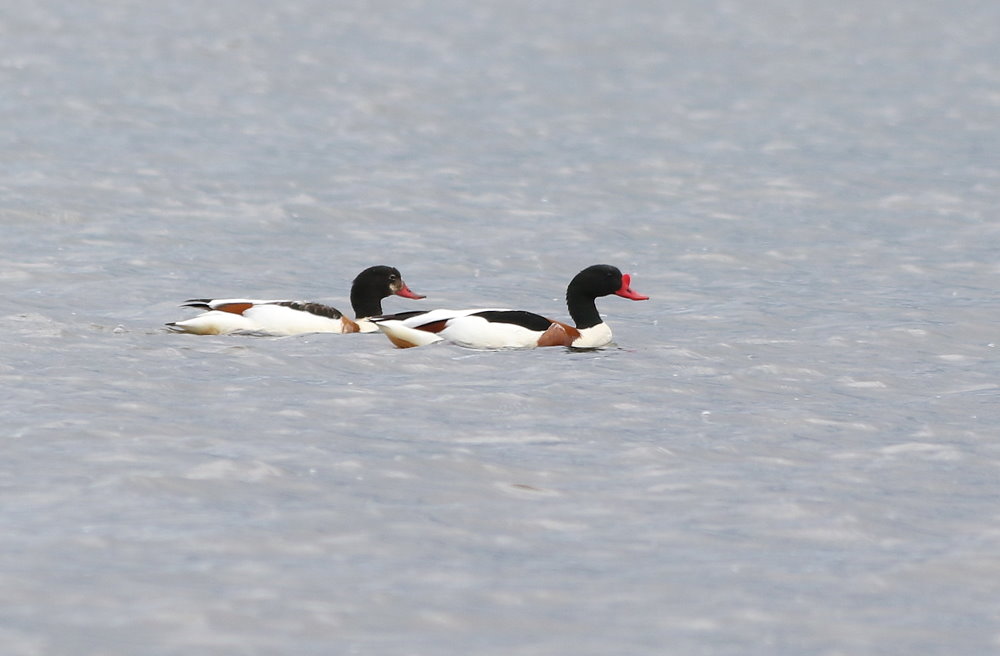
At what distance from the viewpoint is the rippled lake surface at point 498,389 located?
353 inches

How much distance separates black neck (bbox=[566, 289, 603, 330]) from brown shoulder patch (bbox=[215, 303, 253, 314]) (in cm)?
315

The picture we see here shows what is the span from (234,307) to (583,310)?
338 centimetres

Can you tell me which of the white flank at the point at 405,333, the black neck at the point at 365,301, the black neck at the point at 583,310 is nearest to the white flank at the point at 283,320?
the white flank at the point at 405,333

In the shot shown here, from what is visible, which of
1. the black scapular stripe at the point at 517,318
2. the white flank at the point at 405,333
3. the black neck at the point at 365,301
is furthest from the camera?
the black neck at the point at 365,301

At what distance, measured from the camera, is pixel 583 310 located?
672 inches

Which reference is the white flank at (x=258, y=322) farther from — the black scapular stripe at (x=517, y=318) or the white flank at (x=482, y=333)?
the black scapular stripe at (x=517, y=318)

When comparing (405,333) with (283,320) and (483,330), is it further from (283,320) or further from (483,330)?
(283,320)

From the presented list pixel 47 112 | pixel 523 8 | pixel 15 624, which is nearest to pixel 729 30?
pixel 523 8

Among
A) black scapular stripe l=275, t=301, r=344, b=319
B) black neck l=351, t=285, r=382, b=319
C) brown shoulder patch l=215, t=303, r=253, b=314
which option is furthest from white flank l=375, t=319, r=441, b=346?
black neck l=351, t=285, r=382, b=319

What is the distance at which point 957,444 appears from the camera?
12617 millimetres

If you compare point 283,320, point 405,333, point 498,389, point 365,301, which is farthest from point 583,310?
point 498,389

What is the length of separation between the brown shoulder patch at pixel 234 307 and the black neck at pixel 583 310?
124 inches

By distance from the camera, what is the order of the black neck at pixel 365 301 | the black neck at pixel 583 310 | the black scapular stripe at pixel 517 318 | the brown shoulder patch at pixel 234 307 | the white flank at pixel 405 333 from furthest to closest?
the black neck at pixel 365 301, the black neck at pixel 583 310, the brown shoulder patch at pixel 234 307, the black scapular stripe at pixel 517 318, the white flank at pixel 405 333

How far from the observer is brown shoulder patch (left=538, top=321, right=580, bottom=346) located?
16.4m
